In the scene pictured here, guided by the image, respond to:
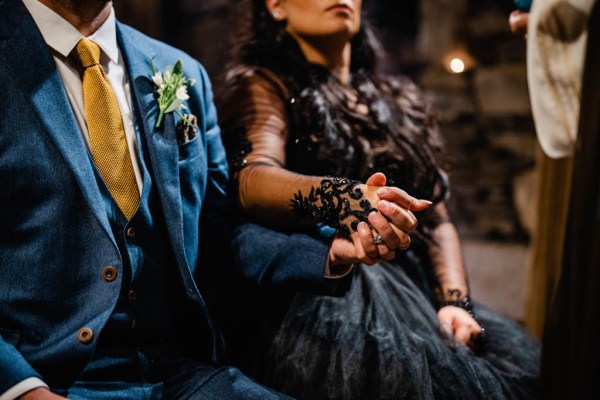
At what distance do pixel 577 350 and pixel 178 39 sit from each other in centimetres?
519

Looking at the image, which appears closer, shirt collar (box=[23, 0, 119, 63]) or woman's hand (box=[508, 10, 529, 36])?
shirt collar (box=[23, 0, 119, 63])

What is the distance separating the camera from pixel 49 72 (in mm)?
1249

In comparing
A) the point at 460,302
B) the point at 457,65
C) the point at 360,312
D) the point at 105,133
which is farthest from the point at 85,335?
the point at 457,65

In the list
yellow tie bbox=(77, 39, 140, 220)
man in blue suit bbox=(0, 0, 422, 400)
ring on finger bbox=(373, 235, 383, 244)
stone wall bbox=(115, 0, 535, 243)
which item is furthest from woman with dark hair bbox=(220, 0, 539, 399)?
stone wall bbox=(115, 0, 535, 243)

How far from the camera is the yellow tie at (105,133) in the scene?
51.5 inches

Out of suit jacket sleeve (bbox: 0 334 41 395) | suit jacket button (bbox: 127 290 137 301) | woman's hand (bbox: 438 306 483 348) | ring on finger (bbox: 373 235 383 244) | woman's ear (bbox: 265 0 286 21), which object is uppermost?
woman's ear (bbox: 265 0 286 21)

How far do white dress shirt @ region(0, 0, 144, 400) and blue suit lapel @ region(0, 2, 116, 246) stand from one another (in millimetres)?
35

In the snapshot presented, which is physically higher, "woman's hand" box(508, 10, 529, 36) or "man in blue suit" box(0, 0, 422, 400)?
"woman's hand" box(508, 10, 529, 36)

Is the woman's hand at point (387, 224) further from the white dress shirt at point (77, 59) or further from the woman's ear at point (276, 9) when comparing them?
the woman's ear at point (276, 9)

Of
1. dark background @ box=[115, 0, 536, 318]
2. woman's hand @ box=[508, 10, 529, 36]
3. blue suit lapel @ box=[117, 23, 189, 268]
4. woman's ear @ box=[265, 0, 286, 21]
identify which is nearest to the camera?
blue suit lapel @ box=[117, 23, 189, 268]

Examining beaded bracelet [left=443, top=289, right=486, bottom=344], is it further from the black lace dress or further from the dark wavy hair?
the dark wavy hair

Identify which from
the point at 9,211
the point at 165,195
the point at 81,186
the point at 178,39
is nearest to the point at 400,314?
the point at 165,195

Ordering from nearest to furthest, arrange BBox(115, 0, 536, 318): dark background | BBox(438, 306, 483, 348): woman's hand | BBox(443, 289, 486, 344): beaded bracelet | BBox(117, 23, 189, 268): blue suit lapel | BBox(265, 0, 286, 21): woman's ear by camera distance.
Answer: BBox(117, 23, 189, 268): blue suit lapel
BBox(438, 306, 483, 348): woman's hand
BBox(443, 289, 486, 344): beaded bracelet
BBox(265, 0, 286, 21): woman's ear
BBox(115, 0, 536, 318): dark background

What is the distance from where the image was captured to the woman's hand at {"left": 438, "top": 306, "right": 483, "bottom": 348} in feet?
5.57
